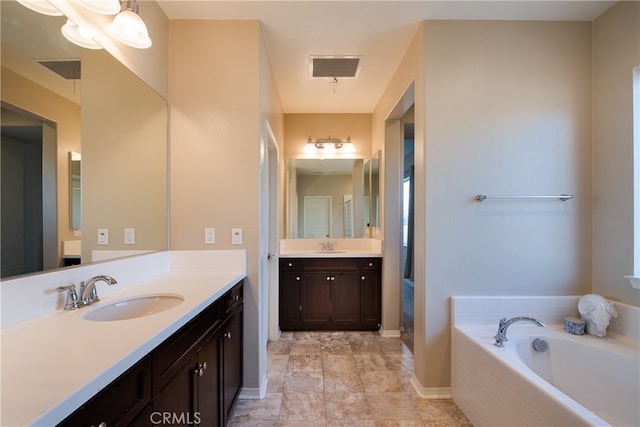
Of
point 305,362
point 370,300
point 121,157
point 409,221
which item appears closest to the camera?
point 121,157

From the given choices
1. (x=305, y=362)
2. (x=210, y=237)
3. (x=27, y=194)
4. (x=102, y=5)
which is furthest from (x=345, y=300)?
(x=102, y=5)

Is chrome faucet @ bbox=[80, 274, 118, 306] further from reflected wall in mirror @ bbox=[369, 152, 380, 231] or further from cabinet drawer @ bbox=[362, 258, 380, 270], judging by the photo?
reflected wall in mirror @ bbox=[369, 152, 380, 231]

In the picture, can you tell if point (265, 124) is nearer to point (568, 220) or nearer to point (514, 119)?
point (514, 119)

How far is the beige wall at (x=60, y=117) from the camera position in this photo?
102 cm

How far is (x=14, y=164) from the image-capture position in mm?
980

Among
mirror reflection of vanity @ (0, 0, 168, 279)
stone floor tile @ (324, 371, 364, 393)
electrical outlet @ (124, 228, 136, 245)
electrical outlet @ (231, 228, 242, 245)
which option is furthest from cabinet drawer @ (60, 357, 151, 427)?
stone floor tile @ (324, 371, 364, 393)

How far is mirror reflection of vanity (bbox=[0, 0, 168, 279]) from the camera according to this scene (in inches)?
40.4

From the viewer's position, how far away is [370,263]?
10.5 ft

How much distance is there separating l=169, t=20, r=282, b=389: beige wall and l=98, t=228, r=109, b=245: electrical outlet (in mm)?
496

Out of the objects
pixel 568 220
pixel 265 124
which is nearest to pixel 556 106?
pixel 568 220

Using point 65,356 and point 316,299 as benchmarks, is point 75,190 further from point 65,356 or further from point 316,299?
point 316,299

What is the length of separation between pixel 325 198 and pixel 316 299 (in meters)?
1.33

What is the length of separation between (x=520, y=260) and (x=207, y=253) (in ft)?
7.37

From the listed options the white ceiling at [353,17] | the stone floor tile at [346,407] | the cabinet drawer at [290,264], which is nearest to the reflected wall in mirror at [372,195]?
the cabinet drawer at [290,264]
